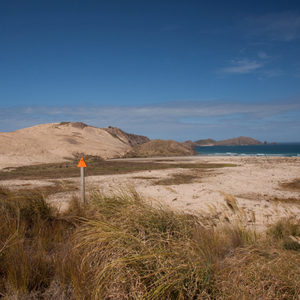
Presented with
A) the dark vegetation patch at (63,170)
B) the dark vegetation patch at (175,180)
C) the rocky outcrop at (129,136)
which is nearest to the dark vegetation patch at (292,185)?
the dark vegetation patch at (175,180)

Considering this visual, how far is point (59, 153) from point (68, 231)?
4124 cm

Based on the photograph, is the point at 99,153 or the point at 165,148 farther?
the point at 165,148

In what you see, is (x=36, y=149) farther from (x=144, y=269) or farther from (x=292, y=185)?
(x=144, y=269)

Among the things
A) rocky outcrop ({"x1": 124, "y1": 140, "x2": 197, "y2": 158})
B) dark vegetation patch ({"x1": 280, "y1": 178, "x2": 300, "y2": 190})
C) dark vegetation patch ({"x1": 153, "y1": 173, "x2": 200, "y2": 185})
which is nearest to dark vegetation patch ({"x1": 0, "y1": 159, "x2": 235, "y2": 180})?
dark vegetation patch ({"x1": 153, "y1": 173, "x2": 200, "y2": 185})

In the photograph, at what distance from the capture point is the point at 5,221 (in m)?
4.53

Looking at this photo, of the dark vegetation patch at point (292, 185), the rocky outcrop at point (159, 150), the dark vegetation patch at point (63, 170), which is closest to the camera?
the dark vegetation patch at point (292, 185)

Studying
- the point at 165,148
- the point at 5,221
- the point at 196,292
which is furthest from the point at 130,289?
the point at 165,148

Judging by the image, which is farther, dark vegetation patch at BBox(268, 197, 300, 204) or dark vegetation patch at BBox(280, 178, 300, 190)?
dark vegetation patch at BBox(280, 178, 300, 190)

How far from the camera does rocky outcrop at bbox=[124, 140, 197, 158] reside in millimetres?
50562

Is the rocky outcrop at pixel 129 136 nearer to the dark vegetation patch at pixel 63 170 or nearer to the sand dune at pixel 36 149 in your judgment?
the sand dune at pixel 36 149

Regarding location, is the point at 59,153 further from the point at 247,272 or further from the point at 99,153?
the point at 247,272

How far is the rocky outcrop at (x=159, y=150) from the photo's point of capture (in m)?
50.6

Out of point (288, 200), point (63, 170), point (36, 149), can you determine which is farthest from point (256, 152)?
point (288, 200)

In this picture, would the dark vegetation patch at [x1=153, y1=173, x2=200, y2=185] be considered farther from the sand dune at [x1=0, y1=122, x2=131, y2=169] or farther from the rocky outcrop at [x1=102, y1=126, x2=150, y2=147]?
the rocky outcrop at [x1=102, y1=126, x2=150, y2=147]
